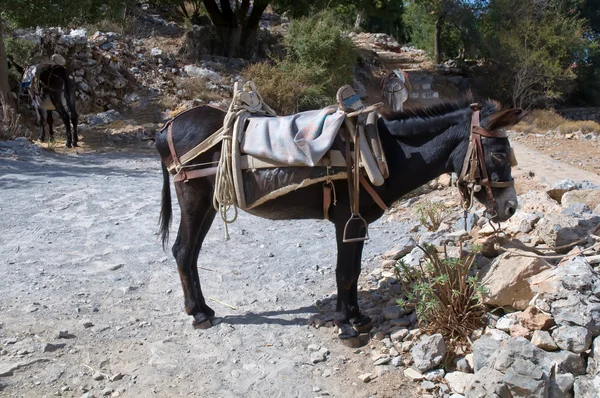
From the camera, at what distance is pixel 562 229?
3.81m

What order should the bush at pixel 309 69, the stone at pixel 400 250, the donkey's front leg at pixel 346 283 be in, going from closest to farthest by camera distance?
1. the donkey's front leg at pixel 346 283
2. the stone at pixel 400 250
3. the bush at pixel 309 69

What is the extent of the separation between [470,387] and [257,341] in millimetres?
1410

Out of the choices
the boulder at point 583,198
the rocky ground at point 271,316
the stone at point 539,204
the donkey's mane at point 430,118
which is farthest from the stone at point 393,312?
the boulder at point 583,198

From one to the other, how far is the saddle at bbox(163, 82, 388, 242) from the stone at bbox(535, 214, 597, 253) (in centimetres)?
138

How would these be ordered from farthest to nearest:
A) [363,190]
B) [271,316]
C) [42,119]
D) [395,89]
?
[395,89], [42,119], [271,316], [363,190]

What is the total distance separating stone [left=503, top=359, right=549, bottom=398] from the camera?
2.60 m

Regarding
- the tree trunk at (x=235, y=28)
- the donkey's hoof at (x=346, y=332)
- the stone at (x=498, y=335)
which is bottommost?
the donkey's hoof at (x=346, y=332)

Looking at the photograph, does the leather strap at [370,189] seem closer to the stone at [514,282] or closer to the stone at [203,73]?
the stone at [514,282]

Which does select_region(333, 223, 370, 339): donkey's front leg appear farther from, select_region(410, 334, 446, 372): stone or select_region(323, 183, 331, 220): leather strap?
select_region(410, 334, 446, 372): stone

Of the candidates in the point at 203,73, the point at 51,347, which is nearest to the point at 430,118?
the point at 51,347

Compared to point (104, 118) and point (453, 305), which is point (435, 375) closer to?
point (453, 305)

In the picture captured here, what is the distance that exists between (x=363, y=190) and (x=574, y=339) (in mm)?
1405

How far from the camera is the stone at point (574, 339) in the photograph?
2781 millimetres

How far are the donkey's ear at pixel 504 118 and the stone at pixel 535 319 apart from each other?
3.45ft
